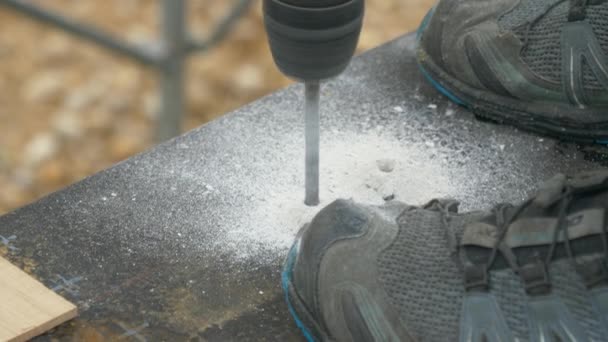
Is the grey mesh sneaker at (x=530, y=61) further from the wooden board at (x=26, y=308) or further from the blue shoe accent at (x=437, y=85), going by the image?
the wooden board at (x=26, y=308)

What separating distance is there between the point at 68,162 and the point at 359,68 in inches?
61.7

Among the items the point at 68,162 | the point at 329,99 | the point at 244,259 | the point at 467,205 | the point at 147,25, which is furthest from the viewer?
the point at 147,25


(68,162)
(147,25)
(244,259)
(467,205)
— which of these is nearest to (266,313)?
(244,259)

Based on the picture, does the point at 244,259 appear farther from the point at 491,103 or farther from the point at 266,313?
the point at 491,103

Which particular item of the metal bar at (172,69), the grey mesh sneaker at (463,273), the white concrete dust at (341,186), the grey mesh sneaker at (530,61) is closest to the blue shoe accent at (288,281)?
the grey mesh sneaker at (463,273)

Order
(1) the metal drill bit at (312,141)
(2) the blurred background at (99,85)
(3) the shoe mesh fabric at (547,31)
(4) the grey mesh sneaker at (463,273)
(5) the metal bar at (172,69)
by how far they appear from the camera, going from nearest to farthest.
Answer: (4) the grey mesh sneaker at (463,273), (1) the metal drill bit at (312,141), (3) the shoe mesh fabric at (547,31), (5) the metal bar at (172,69), (2) the blurred background at (99,85)

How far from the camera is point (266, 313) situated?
1376 mm

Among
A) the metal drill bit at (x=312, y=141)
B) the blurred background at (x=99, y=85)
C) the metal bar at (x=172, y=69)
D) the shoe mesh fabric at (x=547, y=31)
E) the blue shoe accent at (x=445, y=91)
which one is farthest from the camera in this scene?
the blurred background at (x=99, y=85)

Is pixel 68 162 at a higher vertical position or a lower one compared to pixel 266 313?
lower

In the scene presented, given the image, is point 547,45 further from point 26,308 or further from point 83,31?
point 83,31

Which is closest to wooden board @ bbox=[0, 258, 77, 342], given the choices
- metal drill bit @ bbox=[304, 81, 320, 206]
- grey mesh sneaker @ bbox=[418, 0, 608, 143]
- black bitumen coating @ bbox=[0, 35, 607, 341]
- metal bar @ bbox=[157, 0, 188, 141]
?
black bitumen coating @ bbox=[0, 35, 607, 341]

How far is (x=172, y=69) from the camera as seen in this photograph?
2.73m

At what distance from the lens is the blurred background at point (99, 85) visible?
129 inches

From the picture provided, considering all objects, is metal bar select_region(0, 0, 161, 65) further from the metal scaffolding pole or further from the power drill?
the power drill
